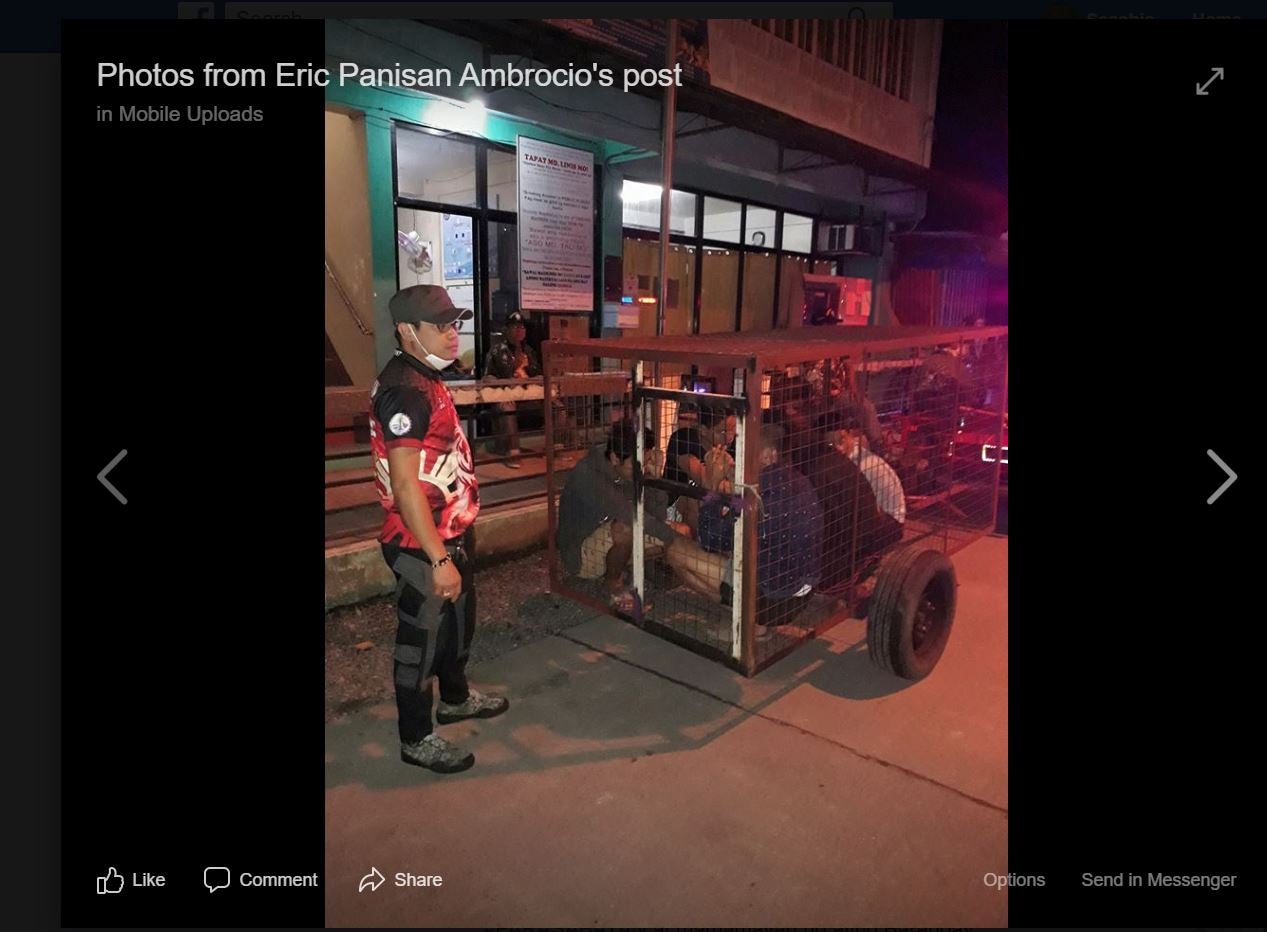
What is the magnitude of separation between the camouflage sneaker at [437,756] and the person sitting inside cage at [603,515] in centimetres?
123

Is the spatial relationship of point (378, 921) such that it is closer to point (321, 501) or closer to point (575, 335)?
point (321, 501)

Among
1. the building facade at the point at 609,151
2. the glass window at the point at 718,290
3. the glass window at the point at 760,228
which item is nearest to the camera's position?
the building facade at the point at 609,151

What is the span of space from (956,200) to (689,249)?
6143mm

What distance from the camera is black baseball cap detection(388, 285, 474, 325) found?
10.3ft

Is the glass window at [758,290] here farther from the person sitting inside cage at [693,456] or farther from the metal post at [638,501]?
the metal post at [638,501]

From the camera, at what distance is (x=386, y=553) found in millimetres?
3238

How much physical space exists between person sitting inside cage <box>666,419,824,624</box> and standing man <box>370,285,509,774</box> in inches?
52.3

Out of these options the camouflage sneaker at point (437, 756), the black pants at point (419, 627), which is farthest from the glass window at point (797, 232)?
the camouflage sneaker at point (437, 756)

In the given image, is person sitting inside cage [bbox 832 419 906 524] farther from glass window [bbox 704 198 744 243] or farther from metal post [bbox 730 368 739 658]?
glass window [bbox 704 198 744 243]

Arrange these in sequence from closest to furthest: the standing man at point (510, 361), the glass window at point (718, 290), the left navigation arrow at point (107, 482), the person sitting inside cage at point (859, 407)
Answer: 1. the left navigation arrow at point (107, 482)
2. the person sitting inside cage at point (859, 407)
3. the standing man at point (510, 361)
4. the glass window at point (718, 290)

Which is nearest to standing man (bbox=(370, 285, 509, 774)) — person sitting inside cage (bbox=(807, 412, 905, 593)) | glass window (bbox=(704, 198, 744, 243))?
person sitting inside cage (bbox=(807, 412, 905, 593))

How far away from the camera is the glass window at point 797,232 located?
14.2m

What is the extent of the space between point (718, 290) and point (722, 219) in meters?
1.21

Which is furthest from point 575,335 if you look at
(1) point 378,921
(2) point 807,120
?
(1) point 378,921
